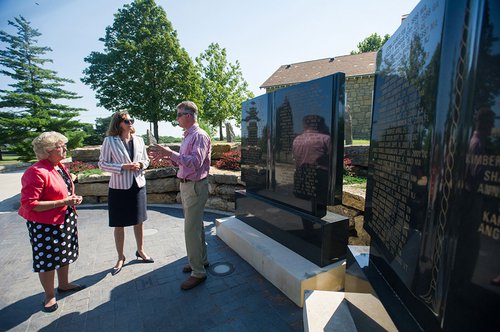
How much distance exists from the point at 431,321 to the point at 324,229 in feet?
5.07

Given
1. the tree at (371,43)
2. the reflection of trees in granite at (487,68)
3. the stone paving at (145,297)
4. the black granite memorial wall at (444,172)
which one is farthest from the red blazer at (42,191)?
the tree at (371,43)

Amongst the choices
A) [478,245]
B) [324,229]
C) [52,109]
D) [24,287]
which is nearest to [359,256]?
[324,229]

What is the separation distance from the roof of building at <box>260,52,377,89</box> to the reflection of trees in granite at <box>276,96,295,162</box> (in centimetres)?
1910

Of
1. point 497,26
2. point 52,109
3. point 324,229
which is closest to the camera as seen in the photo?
point 497,26

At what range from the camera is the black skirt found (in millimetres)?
3270

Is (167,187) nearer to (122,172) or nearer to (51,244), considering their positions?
(122,172)

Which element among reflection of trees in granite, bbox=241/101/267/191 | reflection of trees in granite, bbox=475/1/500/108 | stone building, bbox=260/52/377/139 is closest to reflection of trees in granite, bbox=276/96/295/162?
reflection of trees in granite, bbox=241/101/267/191

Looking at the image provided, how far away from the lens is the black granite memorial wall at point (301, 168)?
277 centimetres

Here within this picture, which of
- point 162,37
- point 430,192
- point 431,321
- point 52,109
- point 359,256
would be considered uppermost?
point 162,37

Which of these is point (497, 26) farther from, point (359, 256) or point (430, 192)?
point (359, 256)

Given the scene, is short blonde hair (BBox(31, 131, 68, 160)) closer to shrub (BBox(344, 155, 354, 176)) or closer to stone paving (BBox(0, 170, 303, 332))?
stone paving (BBox(0, 170, 303, 332))

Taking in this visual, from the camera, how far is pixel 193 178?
2.97m

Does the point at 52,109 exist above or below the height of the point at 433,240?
above

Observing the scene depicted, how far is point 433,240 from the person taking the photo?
1.20m
